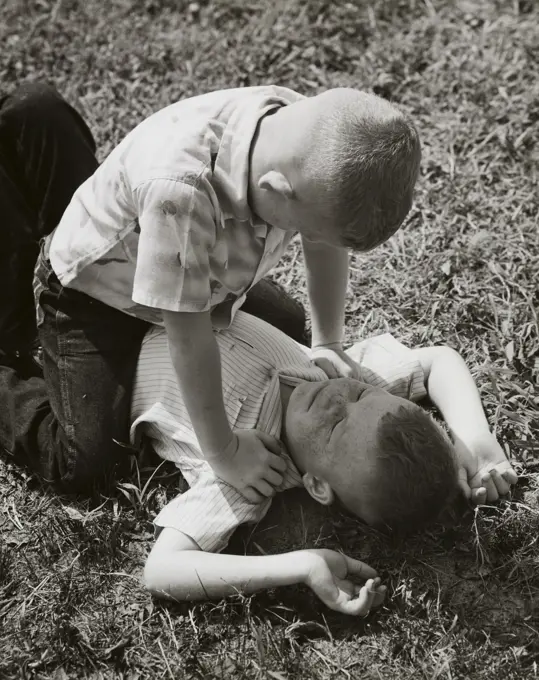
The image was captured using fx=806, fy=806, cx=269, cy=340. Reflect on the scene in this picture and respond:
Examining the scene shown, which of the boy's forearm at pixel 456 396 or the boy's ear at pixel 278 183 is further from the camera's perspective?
the boy's forearm at pixel 456 396

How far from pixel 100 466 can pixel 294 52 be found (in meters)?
3.02

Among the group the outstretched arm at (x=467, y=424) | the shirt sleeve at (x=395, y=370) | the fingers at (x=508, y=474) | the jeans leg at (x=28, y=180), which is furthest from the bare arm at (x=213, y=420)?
the jeans leg at (x=28, y=180)

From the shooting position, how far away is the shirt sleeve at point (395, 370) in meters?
3.14

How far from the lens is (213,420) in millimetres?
2541

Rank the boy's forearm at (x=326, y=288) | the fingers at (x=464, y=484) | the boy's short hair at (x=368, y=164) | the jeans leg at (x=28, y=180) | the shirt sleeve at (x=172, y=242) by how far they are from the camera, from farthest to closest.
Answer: the jeans leg at (x=28, y=180) < the boy's forearm at (x=326, y=288) < the fingers at (x=464, y=484) < the shirt sleeve at (x=172, y=242) < the boy's short hair at (x=368, y=164)

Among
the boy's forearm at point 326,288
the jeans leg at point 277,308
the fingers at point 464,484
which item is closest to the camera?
the fingers at point 464,484

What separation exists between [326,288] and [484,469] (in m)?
0.89

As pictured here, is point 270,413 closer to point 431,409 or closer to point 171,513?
point 171,513

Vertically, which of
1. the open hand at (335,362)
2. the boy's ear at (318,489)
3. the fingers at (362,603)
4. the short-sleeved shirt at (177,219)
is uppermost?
the short-sleeved shirt at (177,219)

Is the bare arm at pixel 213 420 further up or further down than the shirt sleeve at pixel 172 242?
further down

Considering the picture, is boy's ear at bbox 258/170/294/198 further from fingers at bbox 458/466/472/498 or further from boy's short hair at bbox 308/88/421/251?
fingers at bbox 458/466/472/498

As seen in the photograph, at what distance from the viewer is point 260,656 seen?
2475mm

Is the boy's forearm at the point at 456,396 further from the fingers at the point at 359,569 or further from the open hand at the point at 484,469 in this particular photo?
the fingers at the point at 359,569

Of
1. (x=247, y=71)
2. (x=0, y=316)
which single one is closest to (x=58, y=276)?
(x=0, y=316)
